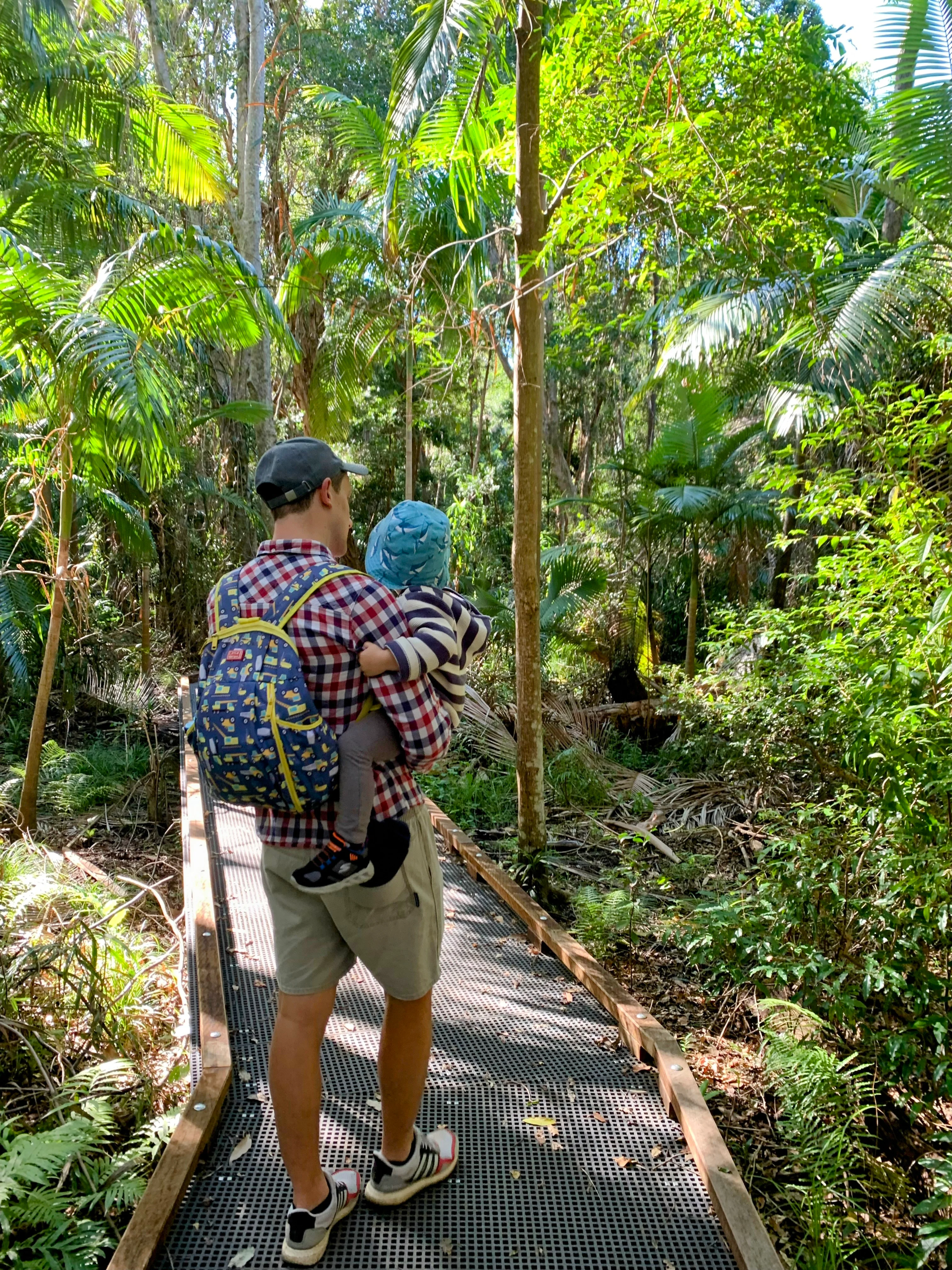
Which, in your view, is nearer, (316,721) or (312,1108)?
(316,721)

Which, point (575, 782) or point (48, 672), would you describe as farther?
point (575, 782)

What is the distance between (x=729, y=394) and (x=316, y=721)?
10.8 metres

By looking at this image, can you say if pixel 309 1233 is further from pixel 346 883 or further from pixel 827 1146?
pixel 827 1146

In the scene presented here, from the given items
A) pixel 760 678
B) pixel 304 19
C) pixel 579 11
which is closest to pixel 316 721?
pixel 760 678

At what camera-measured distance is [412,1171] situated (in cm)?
220

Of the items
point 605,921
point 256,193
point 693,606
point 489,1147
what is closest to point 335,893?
point 489,1147

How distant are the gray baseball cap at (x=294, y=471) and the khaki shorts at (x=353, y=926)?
0.74 meters

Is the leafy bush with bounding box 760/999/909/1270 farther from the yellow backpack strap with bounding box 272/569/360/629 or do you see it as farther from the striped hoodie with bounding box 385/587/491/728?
the yellow backpack strap with bounding box 272/569/360/629

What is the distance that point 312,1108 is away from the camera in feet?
6.31

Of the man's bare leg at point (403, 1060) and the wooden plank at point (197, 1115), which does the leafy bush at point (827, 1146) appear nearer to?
the man's bare leg at point (403, 1060)

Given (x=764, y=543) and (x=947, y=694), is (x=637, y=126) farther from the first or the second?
(x=764, y=543)

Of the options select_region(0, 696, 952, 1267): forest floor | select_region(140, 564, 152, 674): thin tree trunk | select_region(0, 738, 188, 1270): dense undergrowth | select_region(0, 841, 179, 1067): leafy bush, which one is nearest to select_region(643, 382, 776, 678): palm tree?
select_region(0, 696, 952, 1267): forest floor

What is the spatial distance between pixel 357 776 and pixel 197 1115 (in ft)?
4.23

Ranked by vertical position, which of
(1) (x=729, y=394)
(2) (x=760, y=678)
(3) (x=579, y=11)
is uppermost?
(3) (x=579, y=11)
